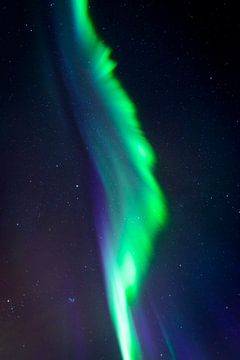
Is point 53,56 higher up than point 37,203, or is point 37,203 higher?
point 53,56

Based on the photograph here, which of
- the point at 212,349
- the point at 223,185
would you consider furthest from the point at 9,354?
the point at 223,185

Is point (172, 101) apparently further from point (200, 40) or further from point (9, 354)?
point (9, 354)

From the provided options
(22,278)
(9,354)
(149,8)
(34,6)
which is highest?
(34,6)

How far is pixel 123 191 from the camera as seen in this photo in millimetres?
899

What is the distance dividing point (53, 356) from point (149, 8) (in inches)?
28.0

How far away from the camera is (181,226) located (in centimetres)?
86

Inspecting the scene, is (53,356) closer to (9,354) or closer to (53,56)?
(9,354)

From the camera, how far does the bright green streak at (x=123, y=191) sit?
2.84 ft

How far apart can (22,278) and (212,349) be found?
401 millimetres

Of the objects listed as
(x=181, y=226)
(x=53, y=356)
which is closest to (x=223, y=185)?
(x=181, y=226)

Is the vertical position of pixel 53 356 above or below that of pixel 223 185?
below

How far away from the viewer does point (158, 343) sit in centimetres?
86

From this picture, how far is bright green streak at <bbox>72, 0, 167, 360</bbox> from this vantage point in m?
0.86

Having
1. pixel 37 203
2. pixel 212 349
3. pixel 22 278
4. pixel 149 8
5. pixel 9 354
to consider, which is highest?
pixel 149 8
